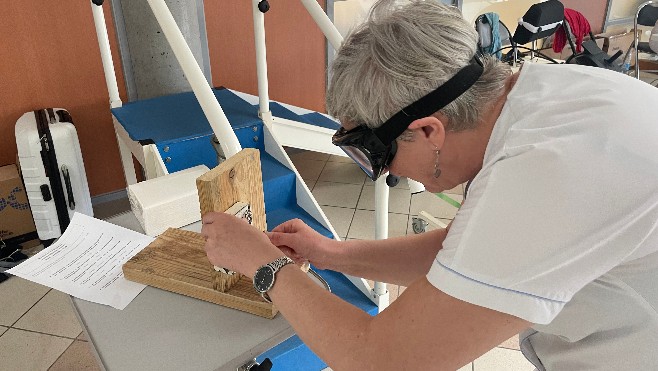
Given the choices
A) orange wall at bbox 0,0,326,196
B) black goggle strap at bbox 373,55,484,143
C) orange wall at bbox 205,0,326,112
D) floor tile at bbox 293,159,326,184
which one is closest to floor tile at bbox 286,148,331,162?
floor tile at bbox 293,159,326,184

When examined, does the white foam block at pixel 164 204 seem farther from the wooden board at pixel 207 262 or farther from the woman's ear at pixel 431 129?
the woman's ear at pixel 431 129

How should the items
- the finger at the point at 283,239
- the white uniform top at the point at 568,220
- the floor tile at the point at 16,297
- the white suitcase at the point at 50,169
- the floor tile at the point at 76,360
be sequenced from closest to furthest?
the white uniform top at the point at 568,220 → the finger at the point at 283,239 → the floor tile at the point at 76,360 → the floor tile at the point at 16,297 → the white suitcase at the point at 50,169

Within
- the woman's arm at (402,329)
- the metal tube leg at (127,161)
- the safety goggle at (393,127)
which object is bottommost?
the metal tube leg at (127,161)

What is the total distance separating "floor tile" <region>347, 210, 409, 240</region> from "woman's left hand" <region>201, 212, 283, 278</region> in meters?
1.99

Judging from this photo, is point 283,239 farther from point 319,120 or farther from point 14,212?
point 14,212

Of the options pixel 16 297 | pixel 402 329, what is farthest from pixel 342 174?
pixel 402 329

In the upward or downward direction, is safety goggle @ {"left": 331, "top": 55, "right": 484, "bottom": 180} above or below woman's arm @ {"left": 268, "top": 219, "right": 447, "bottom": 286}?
above

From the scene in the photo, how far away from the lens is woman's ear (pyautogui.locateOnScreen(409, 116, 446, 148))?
2.61ft

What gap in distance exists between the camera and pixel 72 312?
7.61ft

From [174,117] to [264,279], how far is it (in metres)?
1.70

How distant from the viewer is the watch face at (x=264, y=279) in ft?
2.92

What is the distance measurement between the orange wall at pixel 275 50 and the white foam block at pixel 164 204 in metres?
2.20

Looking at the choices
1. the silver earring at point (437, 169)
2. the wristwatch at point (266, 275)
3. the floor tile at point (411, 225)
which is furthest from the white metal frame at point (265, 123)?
the floor tile at point (411, 225)

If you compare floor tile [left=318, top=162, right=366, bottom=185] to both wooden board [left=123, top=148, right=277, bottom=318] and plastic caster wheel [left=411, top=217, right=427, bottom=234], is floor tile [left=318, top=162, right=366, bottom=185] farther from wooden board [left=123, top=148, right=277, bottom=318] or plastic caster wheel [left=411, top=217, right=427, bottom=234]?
wooden board [left=123, top=148, right=277, bottom=318]
